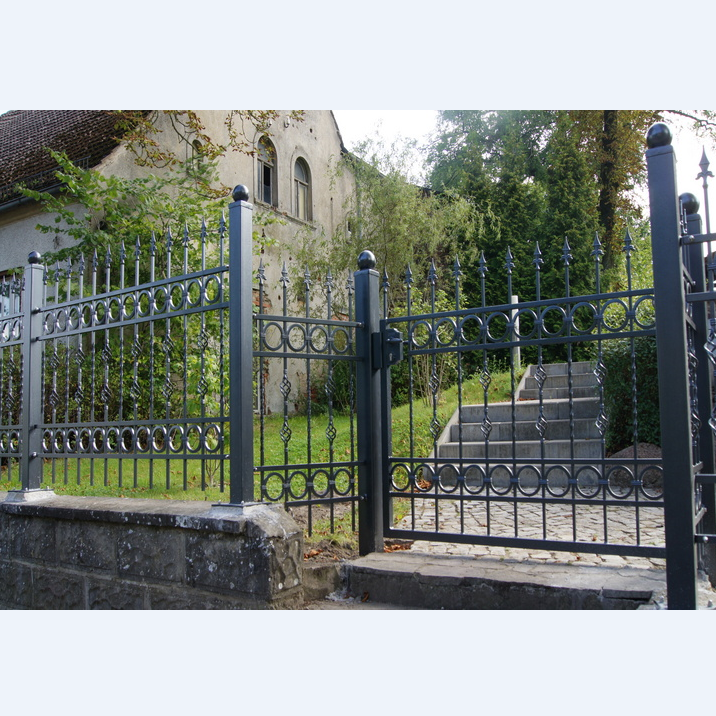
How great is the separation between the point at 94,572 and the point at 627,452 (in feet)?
19.2

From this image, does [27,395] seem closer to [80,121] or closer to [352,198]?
[80,121]

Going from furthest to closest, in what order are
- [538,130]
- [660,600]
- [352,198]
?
[538,130] → [352,198] → [660,600]

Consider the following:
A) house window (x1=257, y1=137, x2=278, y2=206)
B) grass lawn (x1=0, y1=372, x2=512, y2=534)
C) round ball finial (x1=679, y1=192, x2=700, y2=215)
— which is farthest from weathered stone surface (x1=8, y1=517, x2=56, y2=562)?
house window (x1=257, y1=137, x2=278, y2=206)

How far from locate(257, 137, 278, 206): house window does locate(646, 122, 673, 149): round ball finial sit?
507 inches

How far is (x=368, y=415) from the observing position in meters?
4.52

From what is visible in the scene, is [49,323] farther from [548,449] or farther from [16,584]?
[548,449]

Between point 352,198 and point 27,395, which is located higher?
point 352,198

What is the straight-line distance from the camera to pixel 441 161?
2544 centimetres

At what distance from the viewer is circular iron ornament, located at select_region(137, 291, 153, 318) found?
4168 mm

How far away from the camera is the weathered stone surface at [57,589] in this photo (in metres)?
4.17

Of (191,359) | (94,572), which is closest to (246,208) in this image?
(94,572)

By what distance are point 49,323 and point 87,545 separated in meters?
1.82

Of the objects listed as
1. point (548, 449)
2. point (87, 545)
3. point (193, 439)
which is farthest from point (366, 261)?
point (548, 449)

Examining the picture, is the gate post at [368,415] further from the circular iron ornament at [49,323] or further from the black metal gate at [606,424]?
the circular iron ornament at [49,323]
